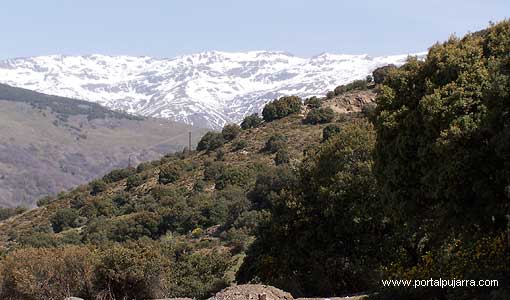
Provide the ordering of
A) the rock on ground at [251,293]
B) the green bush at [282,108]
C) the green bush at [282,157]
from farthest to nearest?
1. the green bush at [282,108]
2. the green bush at [282,157]
3. the rock on ground at [251,293]

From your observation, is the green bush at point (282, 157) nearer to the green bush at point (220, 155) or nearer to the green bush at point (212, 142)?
the green bush at point (220, 155)

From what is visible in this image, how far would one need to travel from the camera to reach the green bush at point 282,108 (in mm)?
85125

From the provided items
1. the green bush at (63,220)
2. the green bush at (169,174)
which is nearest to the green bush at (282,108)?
the green bush at (169,174)

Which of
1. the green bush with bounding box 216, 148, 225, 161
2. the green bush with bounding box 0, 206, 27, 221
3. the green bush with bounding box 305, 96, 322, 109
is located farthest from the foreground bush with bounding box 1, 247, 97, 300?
the green bush with bounding box 0, 206, 27, 221

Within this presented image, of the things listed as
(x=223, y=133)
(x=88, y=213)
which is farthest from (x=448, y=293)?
(x=223, y=133)

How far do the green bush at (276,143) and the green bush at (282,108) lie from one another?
11.4m

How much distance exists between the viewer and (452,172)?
17.4 meters

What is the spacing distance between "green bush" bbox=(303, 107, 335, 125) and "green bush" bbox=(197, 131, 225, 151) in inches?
493

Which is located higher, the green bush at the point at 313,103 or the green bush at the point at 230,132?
the green bush at the point at 313,103

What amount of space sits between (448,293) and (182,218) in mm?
45561

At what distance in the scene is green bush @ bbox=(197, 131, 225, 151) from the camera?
84750mm

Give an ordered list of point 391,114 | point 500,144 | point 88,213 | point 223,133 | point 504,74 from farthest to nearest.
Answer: point 223,133 → point 88,213 → point 391,114 → point 504,74 → point 500,144

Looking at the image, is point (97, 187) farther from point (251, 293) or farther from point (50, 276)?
point (251, 293)

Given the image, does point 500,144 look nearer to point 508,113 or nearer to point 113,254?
point 508,113
